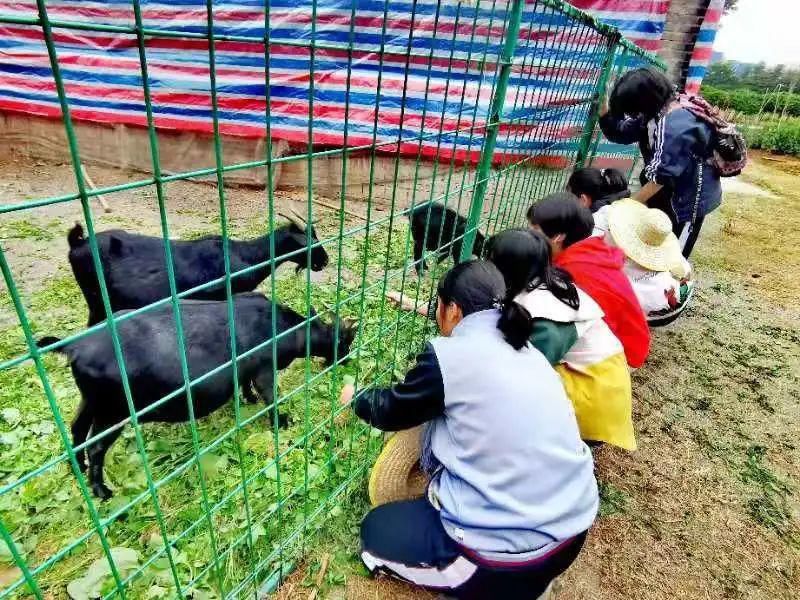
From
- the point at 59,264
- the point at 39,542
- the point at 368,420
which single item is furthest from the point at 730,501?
the point at 59,264

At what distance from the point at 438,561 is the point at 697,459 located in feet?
7.12

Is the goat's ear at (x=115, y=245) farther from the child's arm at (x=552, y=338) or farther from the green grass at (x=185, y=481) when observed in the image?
the child's arm at (x=552, y=338)

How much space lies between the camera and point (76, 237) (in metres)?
3.33

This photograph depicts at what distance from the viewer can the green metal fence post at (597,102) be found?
15.0ft

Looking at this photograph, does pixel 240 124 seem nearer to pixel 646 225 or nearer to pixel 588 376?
pixel 646 225

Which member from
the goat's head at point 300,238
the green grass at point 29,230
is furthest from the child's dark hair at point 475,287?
the green grass at point 29,230

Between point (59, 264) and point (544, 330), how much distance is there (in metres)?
4.99

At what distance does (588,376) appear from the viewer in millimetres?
2451

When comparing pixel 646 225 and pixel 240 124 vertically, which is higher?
pixel 646 225

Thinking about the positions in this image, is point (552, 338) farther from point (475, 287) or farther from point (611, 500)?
point (611, 500)

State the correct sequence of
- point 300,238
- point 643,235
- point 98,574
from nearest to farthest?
point 98,574, point 643,235, point 300,238

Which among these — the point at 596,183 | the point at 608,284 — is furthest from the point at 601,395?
the point at 596,183

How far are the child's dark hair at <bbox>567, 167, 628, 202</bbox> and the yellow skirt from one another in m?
2.07

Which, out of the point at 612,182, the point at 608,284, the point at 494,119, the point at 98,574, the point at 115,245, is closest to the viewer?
the point at 98,574
